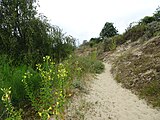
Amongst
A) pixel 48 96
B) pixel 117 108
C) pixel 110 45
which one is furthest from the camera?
pixel 110 45

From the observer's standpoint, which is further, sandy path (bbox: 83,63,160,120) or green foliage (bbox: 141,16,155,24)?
green foliage (bbox: 141,16,155,24)

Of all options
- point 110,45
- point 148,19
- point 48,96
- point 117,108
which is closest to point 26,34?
point 117,108

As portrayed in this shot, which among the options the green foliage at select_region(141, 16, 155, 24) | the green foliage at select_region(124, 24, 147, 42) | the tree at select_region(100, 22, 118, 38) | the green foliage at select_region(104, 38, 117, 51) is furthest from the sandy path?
the tree at select_region(100, 22, 118, 38)

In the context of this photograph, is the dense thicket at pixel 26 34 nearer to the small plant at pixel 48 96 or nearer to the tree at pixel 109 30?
the small plant at pixel 48 96

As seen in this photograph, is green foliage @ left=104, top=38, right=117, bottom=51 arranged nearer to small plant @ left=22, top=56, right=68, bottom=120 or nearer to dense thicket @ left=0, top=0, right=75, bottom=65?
dense thicket @ left=0, top=0, right=75, bottom=65

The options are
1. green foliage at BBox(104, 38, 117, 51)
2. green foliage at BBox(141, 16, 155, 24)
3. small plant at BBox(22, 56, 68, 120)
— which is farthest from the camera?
green foliage at BBox(141, 16, 155, 24)

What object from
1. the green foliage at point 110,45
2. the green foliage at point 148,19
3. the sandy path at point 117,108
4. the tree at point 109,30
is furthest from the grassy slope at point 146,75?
the tree at point 109,30

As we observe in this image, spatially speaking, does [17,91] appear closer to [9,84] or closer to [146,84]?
[9,84]

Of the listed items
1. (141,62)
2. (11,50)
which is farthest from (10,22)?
(141,62)

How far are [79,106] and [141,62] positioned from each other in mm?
7447

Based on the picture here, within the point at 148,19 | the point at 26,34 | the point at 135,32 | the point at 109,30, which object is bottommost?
the point at 26,34

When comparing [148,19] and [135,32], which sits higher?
[148,19]

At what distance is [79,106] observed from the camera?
668 cm

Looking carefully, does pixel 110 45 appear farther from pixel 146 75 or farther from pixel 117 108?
pixel 117 108
